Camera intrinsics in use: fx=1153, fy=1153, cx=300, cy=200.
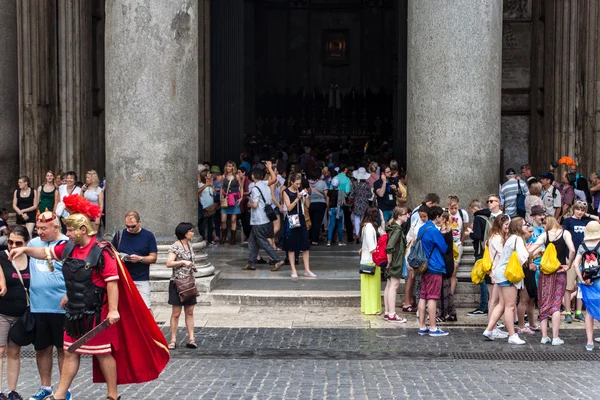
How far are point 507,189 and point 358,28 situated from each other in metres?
25.2

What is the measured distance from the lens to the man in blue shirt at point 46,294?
32.1ft

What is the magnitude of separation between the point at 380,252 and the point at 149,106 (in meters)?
3.72

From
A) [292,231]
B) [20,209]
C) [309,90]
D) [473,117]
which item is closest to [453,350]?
[473,117]

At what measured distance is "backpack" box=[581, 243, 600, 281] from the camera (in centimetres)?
1272

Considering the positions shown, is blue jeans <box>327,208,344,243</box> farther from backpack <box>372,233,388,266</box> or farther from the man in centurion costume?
the man in centurion costume

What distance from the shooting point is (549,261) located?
13.2 meters

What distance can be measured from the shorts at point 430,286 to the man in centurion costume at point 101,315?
4961 mm

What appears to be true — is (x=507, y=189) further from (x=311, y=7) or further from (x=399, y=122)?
(x=311, y=7)

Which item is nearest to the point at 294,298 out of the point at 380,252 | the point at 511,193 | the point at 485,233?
the point at 380,252

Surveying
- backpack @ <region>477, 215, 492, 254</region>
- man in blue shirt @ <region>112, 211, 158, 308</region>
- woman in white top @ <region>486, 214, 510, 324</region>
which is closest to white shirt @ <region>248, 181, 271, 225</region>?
backpack @ <region>477, 215, 492, 254</region>

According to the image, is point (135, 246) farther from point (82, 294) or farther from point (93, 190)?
point (93, 190)

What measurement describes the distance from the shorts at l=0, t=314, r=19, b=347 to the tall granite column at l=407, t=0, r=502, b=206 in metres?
7.04

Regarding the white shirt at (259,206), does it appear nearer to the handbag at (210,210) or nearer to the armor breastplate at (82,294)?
the handbag at (210,210)

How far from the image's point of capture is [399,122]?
32.2 m
